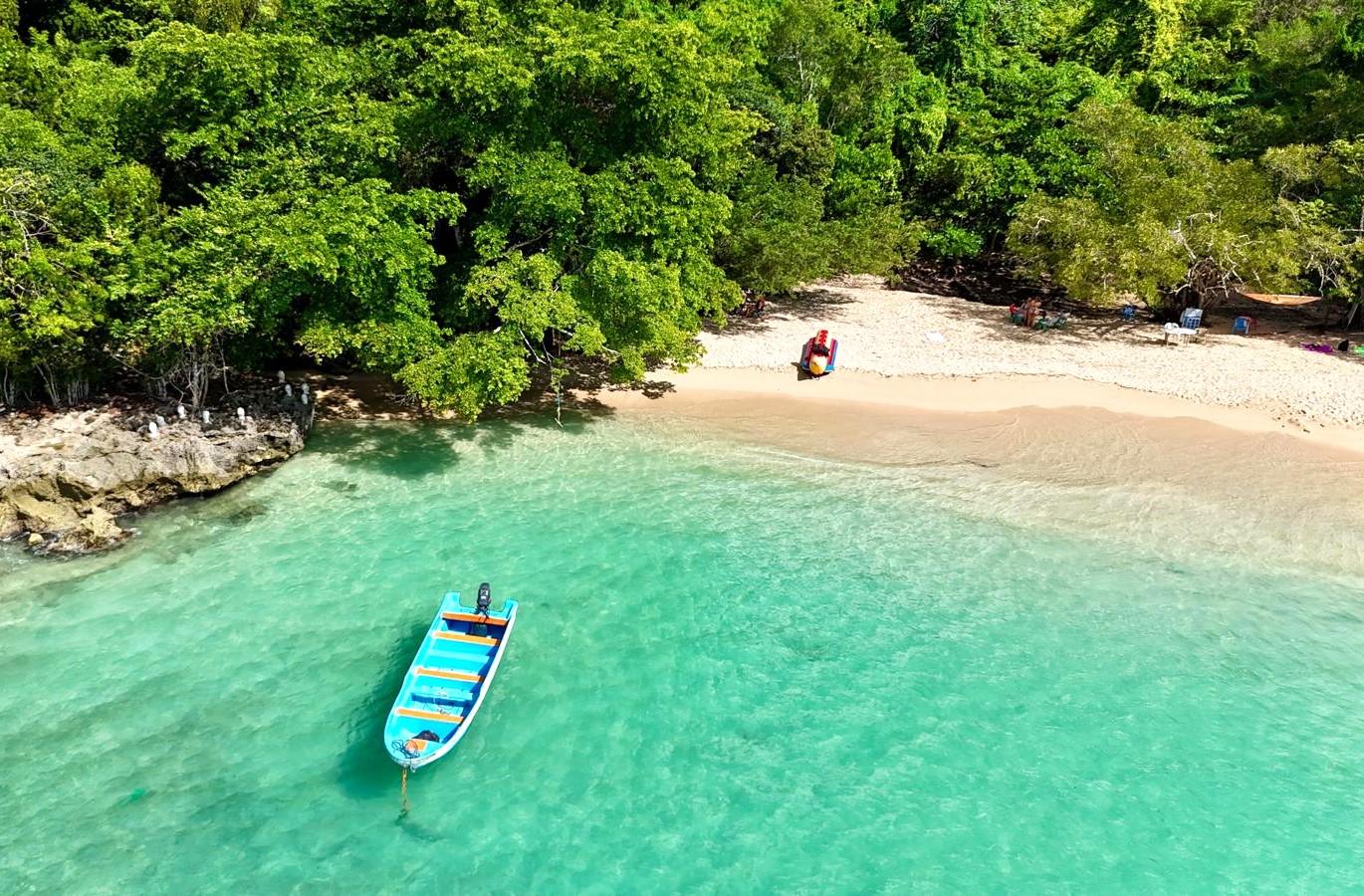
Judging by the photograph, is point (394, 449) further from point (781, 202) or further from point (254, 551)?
point (781, 202)

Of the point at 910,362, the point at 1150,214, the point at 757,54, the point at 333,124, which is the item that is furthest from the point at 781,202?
the point at 333,124

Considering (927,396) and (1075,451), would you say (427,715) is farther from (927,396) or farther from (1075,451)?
(927,396)

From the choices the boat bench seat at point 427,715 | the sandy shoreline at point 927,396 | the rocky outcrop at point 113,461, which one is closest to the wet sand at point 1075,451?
the sandy shoreline at point 927,396

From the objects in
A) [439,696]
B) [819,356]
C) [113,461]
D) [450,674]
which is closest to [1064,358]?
[819,356]

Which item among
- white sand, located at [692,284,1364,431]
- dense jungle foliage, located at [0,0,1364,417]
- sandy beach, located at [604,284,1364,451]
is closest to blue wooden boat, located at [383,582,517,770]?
dense jungle foliage, located at [0,0,1364,417]

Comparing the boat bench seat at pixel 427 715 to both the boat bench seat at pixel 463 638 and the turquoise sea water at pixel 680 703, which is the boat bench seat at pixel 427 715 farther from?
the boat bench seat at pixel 463 638

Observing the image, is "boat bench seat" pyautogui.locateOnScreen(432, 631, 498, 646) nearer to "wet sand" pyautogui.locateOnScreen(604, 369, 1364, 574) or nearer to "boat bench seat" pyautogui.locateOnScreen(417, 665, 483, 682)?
"boat bench seat" pyautogui.locateOnScreen(417, 665, 483, 682)
